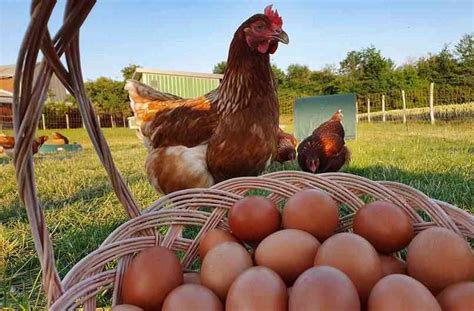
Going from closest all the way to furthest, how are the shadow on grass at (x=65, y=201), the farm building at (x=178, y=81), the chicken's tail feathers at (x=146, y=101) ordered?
the chicken's tail feathers at (x=146, y=101) → the shadow on grass at (x=65, y=201) → the farm building at (x=178, y=81)

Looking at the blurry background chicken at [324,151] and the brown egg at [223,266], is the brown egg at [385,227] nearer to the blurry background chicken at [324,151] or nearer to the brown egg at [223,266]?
the brown egg at [223,266]

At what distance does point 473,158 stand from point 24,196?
1.74 m

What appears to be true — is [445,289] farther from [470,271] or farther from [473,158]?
[473,158]

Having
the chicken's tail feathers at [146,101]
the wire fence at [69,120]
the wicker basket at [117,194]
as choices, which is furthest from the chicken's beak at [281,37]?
the wire fence at [69,120]

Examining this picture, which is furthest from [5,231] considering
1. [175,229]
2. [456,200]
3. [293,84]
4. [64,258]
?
[456,200]

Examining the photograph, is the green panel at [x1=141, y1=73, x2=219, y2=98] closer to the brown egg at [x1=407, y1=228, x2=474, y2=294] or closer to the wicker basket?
the wicker basket

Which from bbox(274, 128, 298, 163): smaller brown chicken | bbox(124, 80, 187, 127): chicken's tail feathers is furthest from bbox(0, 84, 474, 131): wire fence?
bbox(124, 80, 187, 127): chicken's tail feathers

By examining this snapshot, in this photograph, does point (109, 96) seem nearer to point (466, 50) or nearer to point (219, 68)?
point (219, 68)

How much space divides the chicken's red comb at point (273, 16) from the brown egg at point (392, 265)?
0.76 meters

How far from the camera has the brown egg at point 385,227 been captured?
513 mm

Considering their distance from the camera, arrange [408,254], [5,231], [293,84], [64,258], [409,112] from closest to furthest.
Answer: [408,254] < [64,258] < [5,231] < [293,84] < [409,112]

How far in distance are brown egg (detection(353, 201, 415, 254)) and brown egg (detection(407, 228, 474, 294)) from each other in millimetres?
32

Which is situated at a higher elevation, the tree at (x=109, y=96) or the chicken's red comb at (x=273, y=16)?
the chicken's red comb at (x=273, y=16)

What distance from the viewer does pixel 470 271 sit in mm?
468
